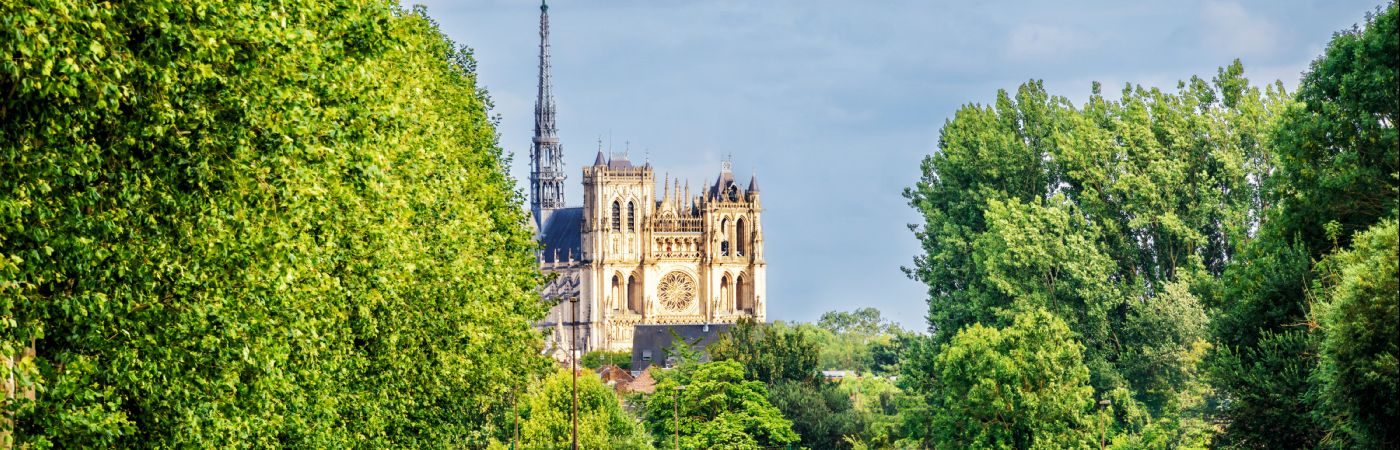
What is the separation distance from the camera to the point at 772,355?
4067 inches

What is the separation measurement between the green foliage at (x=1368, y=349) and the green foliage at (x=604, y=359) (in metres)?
149

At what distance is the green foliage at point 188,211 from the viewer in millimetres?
20312

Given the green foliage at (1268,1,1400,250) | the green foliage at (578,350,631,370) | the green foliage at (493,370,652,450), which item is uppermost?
the green foliage at (578,350,631,370)

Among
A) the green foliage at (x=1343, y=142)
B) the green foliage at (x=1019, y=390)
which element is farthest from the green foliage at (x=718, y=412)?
the green foliage at (x=1343, y=142)

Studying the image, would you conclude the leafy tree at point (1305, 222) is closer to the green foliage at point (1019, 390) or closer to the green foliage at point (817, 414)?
the green foliage at point (1019, 390)

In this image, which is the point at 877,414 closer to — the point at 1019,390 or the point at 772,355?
the point at 772,355

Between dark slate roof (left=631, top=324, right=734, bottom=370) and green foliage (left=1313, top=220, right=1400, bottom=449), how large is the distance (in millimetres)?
145939

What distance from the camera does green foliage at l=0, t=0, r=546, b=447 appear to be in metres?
20.3

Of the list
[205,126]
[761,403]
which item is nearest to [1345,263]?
[205,126]

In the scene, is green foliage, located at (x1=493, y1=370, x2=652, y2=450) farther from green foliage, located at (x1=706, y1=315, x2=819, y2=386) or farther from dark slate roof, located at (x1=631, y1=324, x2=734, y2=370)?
dark slate roof, located at (x1=631, y1=324, x2=734, y2=370)

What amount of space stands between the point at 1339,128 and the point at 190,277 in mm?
23591

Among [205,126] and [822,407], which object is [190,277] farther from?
[822,407]

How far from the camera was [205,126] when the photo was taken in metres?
22.3

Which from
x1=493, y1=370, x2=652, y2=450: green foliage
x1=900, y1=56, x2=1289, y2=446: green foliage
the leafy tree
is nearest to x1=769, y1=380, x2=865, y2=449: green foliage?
x1=493, y1=370, x2=652, y2=450: green foliage
